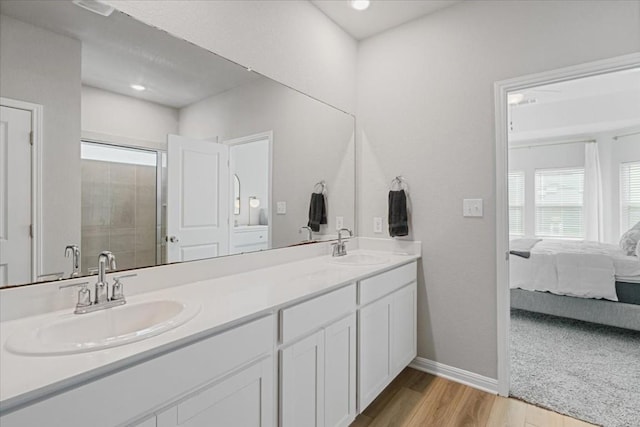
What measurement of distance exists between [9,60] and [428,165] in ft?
7.36

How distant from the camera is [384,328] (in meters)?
1.99

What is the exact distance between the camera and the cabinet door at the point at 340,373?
5.02 feet

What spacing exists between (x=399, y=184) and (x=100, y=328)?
2055mm

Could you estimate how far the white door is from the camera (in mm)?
1097

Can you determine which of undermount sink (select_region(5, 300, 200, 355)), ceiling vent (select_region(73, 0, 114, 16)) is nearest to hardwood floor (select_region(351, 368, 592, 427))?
undermount sink (select_region(5, 300, 200, 355))

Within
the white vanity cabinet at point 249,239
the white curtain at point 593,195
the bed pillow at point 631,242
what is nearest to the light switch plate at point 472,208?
the white vanity cabinet at point 249,239

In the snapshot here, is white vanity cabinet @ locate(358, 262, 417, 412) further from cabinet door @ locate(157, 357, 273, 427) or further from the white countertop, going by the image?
cabinet door @ locate(157, 357, 273, 427)

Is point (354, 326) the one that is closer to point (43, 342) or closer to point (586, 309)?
point (43, 342)

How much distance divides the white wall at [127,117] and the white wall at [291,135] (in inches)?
3.5

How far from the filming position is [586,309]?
10.2 feet

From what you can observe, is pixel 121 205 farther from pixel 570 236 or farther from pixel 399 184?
pixel 570 236

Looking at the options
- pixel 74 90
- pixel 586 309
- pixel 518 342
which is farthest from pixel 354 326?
Answer: pixel 586 309

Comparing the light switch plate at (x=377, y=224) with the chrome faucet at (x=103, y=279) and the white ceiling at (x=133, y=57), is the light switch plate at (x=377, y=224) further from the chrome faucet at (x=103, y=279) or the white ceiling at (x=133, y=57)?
the chrome faucet at (x=103, y=279)

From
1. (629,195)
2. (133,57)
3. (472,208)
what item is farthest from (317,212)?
(629,195)
